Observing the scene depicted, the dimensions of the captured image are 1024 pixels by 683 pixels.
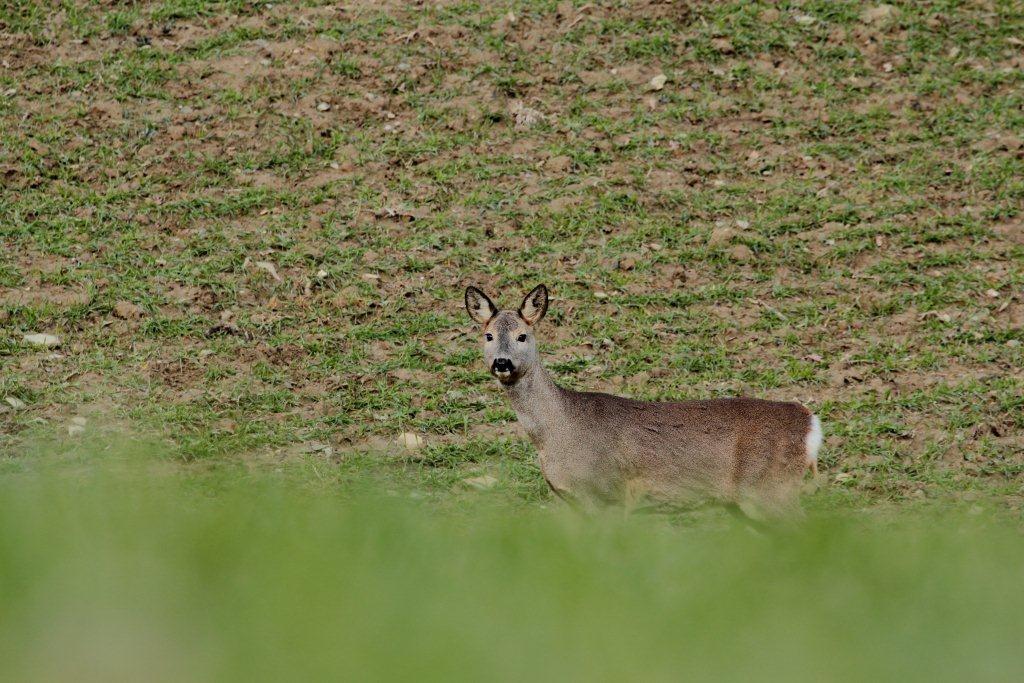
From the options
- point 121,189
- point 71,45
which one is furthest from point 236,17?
point 121,189

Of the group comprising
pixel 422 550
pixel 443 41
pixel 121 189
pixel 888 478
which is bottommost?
pixel 888 478

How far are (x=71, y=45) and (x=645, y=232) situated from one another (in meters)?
6.50

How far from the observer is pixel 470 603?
442 centimetres

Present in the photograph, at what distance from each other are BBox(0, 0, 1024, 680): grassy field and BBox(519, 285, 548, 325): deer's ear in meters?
1.23

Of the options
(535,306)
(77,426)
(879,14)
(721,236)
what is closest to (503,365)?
(535,306)

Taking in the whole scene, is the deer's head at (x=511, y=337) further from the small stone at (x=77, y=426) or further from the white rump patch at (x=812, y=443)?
the small stone at (x=77, y=426)

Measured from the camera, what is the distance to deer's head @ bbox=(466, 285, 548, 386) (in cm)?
821

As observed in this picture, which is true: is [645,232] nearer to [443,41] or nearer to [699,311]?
[699,311]

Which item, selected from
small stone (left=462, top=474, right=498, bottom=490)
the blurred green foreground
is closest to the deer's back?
small stone (left=462, top=474, right=498, bottom=490)

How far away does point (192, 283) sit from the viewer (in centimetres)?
1163

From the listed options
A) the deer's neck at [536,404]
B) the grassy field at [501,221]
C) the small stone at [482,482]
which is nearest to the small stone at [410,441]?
the grassy field at [501,221]

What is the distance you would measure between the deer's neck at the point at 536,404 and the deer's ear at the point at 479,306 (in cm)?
48

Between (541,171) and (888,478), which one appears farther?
(541,171)

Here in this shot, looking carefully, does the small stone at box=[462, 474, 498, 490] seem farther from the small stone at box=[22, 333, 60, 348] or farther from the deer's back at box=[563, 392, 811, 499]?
the small stone at box=[22, 333, 60, 348]
